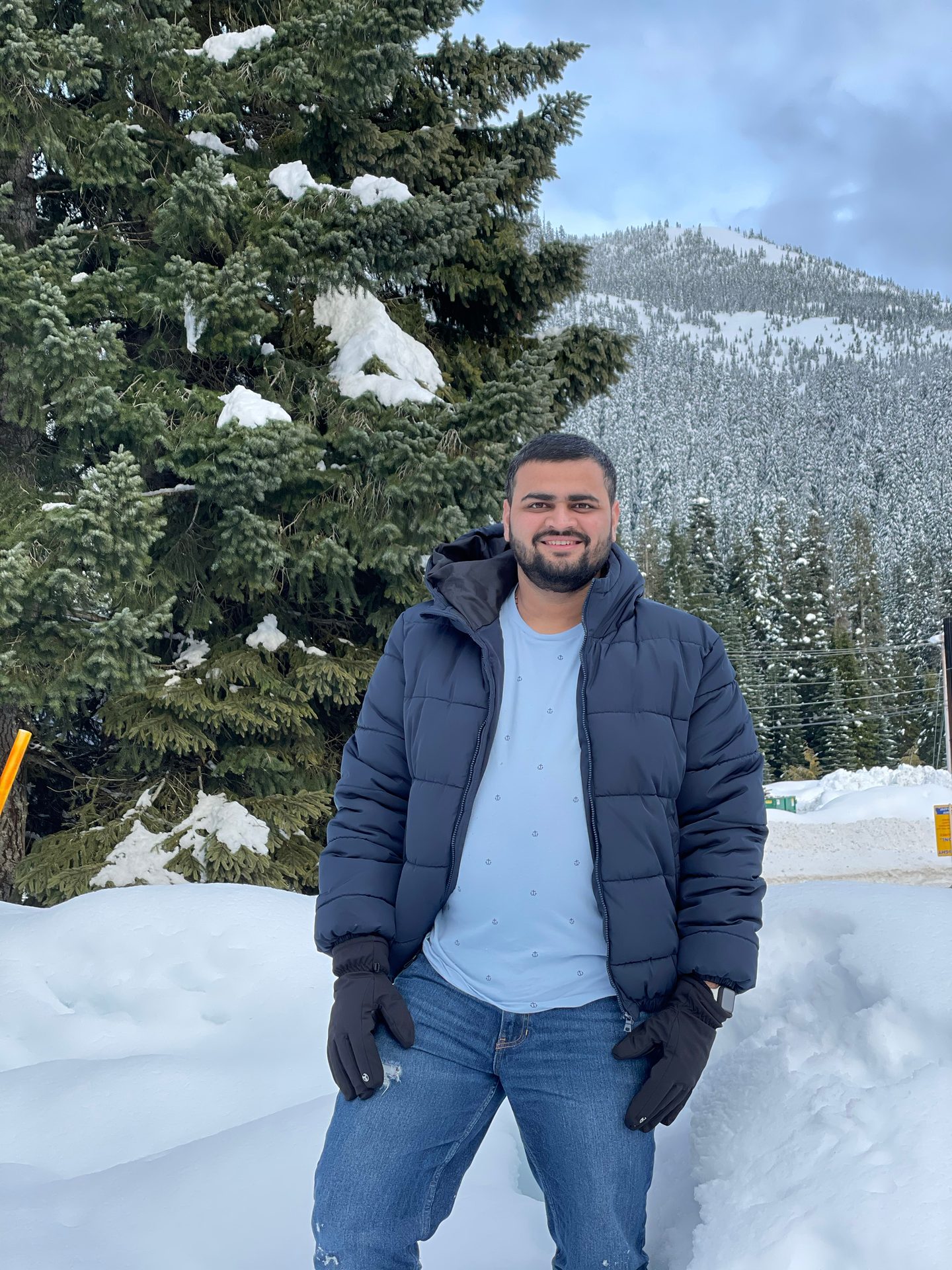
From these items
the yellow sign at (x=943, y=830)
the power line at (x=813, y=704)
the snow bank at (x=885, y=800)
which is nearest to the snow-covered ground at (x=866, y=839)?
the snow bank at (x=885, y=800)

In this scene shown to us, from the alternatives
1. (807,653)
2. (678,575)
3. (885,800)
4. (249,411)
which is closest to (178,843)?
(249,411)

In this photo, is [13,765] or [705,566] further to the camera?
[705,566]

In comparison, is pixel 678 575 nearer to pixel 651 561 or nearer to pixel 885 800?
pixel 651 561

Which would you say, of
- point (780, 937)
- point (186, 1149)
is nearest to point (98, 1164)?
point (186, 1149)

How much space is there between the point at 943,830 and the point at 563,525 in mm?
17165

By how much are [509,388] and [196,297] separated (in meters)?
2.17

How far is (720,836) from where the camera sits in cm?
213

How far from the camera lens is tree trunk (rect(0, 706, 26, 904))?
700 centimetres

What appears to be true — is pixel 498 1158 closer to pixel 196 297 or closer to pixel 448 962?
pixel 448 962

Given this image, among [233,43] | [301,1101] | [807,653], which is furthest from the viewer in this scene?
[807,653]

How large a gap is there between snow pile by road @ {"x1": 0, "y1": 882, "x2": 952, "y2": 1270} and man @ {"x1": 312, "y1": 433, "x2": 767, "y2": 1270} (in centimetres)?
19

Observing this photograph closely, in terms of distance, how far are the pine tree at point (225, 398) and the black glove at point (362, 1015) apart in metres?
4.23

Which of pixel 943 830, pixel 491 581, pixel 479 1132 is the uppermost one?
pixel 491 581

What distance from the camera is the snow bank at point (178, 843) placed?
664 cm
